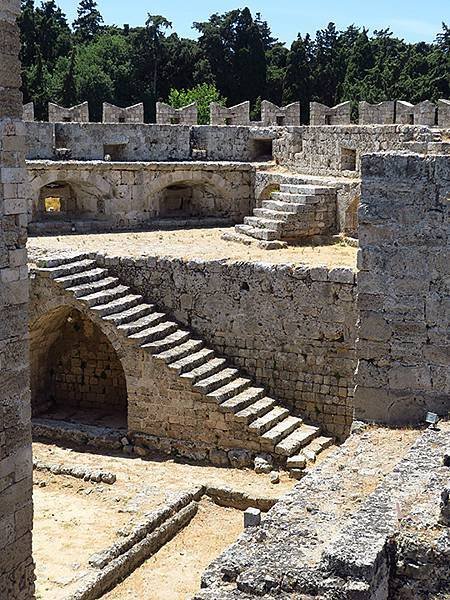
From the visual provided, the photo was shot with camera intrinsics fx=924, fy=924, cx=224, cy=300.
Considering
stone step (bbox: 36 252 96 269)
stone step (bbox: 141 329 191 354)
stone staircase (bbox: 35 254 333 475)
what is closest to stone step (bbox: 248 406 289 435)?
stone staircase (bbox: 35 254 333 475)

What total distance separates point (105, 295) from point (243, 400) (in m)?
2.80

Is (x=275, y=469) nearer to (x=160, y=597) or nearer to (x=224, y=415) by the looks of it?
(x=224, y=415)

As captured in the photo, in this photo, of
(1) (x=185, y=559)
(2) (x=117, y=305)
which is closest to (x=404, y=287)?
(1) (x=185, y=559)

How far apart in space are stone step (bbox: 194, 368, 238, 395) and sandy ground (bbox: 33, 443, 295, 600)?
1.17m

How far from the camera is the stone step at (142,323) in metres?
14.3

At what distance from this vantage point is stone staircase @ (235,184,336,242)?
17.3 m

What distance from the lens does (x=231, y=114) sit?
24.2 metres

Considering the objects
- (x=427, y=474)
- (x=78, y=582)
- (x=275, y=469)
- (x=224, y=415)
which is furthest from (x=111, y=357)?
(x=427, y=474)

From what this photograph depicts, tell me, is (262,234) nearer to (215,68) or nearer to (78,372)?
(78,372)

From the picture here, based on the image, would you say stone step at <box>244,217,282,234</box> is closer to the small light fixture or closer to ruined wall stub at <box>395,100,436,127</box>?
ruined wall stub at <box>395,100,436,127</box>

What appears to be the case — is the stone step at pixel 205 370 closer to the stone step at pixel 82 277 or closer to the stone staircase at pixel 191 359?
the stone staircase at pixel 191 359

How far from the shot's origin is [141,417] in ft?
47.4

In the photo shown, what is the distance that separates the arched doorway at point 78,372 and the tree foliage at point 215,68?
22.7m

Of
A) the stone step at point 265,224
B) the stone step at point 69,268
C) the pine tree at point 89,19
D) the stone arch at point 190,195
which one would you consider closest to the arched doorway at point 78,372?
the stone step at point 69,268
